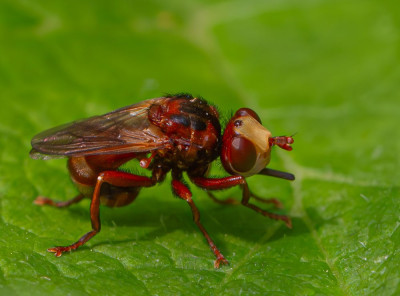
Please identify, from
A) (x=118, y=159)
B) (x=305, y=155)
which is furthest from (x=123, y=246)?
(x=305, y=155)

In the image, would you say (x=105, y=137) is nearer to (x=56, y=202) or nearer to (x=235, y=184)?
(x=56, y=202)

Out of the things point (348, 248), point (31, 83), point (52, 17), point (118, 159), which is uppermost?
point (52, 17)

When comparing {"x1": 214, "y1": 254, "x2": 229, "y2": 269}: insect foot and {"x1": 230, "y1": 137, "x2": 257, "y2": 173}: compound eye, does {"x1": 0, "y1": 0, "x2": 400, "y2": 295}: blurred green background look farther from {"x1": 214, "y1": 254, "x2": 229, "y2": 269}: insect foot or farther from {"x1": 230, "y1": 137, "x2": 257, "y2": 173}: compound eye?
{"x1": 230, "y1": 137, "x2": 257, "y2": 173}: compound eye

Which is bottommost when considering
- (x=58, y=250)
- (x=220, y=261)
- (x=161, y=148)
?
(x=220, y=261)

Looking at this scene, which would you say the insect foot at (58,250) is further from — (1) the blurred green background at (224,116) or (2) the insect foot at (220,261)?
(2) the insect foot at (220,261)

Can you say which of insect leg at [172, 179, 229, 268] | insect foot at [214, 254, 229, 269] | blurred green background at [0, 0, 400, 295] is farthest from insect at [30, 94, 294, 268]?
blurred green background at [0, 0, 400, 295]

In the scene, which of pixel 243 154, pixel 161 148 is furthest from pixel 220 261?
pixel 161 148

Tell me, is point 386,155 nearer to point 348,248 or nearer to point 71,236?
point 348,248
